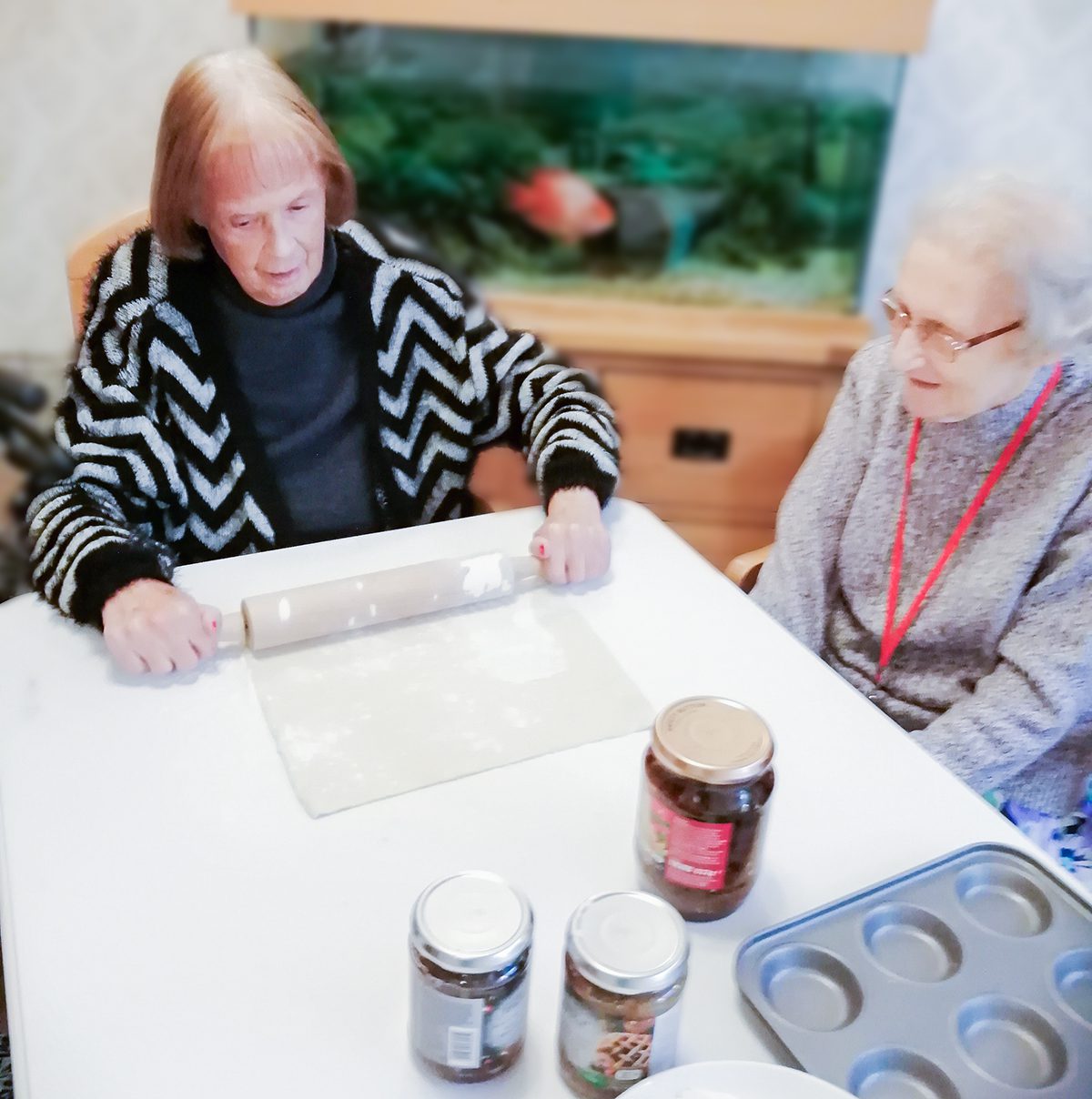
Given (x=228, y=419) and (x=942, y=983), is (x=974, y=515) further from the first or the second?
(x=228, y=419)

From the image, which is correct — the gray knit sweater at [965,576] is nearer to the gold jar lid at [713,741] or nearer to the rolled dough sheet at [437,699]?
the rolled dough sheet at [437,699]

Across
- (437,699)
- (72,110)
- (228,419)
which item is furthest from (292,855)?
(72,110)

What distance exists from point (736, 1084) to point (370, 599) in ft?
1.79

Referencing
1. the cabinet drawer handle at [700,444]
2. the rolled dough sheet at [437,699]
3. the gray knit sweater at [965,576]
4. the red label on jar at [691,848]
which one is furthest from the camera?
the cabinet drawer handle at [700,444]

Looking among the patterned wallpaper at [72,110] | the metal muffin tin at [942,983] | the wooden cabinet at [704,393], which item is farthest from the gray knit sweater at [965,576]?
the patterned wallpaper at [72,110]

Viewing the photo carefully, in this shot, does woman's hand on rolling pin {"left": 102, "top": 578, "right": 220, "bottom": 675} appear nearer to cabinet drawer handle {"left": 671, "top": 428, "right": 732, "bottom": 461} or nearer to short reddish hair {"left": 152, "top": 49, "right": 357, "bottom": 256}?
short reddish hair {"left": 152, "top": 49, "right": 357, "bottom": 256}

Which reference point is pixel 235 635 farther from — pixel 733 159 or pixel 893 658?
pixel 733 159

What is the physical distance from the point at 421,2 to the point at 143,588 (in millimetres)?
1462

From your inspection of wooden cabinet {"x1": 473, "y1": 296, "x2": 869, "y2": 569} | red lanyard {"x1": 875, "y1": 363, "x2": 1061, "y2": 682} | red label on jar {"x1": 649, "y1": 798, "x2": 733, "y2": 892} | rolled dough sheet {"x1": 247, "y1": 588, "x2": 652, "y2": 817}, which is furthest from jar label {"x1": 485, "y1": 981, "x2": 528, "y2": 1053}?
wooden cabinet {"x1": 473, "y1": 296, "x2": 869, "y2": 569}

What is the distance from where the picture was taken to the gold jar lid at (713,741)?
636 mm

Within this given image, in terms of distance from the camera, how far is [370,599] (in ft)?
3.22

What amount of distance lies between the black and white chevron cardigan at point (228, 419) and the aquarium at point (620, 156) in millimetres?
1148

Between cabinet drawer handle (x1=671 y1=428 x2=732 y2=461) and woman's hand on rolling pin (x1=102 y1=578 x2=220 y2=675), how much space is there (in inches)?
62.5

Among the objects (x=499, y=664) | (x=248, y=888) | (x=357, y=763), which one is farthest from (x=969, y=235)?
(x=248, y=888)
